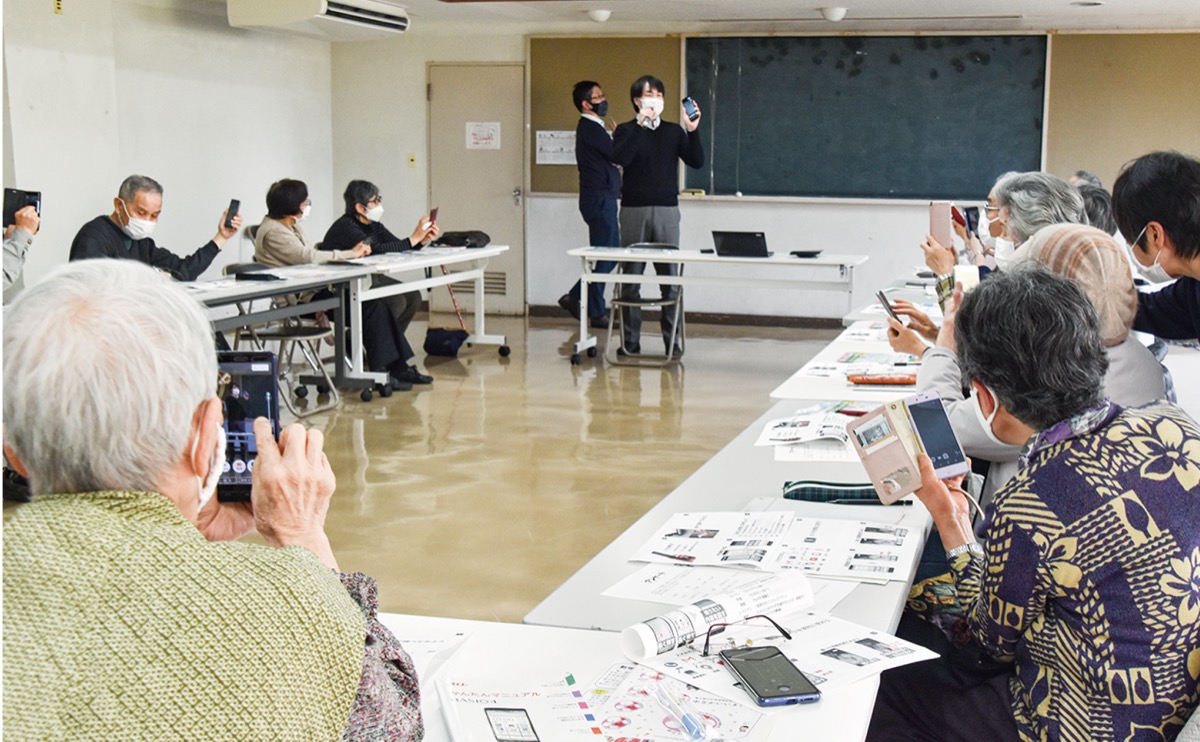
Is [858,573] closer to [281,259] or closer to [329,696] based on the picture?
[329,696]

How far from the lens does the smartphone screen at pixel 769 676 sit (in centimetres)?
150

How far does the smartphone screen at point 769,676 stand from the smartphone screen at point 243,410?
69 cm

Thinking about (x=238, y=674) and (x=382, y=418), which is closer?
(x=238, y=674)

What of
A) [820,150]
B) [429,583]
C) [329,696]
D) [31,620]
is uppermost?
[820,150]

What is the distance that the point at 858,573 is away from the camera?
77.2 inches

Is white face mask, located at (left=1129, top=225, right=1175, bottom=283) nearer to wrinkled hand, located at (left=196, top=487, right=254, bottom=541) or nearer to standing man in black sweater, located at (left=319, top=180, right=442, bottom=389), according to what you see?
wrinkled hand, located at (left=196, top=487, right=254, bottom=541)

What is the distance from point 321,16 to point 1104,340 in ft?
22.5

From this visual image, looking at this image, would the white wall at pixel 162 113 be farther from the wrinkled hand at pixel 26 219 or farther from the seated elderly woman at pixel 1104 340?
the seated elderly woman at pixel 1104 340

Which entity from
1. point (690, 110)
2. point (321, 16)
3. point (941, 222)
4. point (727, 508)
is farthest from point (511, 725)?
point (321, 16)

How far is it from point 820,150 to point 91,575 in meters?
8.77

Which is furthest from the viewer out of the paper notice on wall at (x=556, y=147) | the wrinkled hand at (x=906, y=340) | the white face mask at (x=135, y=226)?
the paper notice on wall at (x=556, y=147)

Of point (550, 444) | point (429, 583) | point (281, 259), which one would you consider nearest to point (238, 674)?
point (429, 583)

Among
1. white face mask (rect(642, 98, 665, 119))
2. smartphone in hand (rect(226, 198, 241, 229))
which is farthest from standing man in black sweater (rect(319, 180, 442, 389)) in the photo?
white face mask (rect(642, 98, 665, 119))

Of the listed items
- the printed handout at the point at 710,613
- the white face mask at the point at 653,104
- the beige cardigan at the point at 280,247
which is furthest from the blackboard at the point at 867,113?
the printed handout at the point at 710,613
